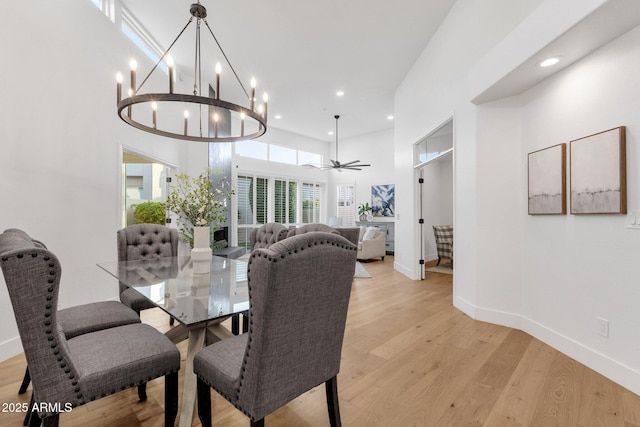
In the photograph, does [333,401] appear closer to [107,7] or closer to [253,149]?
[107,7]

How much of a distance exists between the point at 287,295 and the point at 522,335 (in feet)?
9.56

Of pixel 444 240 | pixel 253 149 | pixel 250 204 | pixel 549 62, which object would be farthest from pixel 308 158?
pixel 549 62

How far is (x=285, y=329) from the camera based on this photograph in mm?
1068

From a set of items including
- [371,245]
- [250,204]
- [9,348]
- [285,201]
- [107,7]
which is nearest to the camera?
[9,348]

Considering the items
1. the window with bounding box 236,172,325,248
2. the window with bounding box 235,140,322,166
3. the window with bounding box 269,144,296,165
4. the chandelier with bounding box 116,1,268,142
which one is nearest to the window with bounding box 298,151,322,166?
the window with bounding box 235,140,322,166

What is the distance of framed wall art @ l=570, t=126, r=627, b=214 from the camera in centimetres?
204

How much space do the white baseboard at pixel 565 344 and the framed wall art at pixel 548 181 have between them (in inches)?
43.0

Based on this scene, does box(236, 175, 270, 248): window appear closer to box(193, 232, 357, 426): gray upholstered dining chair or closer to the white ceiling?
the white ceiling

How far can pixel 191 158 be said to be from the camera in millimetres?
5578

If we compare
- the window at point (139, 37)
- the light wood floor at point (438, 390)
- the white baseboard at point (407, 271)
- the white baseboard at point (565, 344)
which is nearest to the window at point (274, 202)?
the window at point (139, 37)

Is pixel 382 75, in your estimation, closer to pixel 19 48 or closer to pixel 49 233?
pixel 19 48

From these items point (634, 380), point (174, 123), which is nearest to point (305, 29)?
point (174, 123)

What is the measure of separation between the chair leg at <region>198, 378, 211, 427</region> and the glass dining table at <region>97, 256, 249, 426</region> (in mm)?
192

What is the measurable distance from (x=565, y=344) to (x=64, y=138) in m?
4.99
